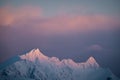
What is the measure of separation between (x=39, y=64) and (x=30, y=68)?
11.8 ft

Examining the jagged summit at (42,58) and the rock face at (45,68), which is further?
the jagged summit at (42,58)

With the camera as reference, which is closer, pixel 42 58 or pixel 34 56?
pixel 42 58

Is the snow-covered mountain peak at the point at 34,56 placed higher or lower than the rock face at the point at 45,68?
higher

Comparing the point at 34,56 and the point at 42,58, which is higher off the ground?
the point at 34,56

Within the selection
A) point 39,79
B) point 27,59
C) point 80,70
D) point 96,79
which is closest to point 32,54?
point 27,59

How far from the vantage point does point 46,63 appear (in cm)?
7475

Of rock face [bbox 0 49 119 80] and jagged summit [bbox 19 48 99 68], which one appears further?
jagged summit [bbox 19 48 99 68]

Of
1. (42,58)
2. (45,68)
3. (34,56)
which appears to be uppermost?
(34,56)

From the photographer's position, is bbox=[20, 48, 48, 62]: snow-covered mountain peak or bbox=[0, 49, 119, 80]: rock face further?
bbox=[20, 48, 48, 62]: snow-covered mountain peak

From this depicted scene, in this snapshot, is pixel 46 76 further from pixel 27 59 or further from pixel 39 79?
pixel 27 59

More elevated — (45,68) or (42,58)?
(42,58)

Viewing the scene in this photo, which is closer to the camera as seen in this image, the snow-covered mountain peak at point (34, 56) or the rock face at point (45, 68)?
the rock face at point (45, 68)

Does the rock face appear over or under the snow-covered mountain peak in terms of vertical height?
under

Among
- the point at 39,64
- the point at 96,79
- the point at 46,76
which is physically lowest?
the point at 96,79
